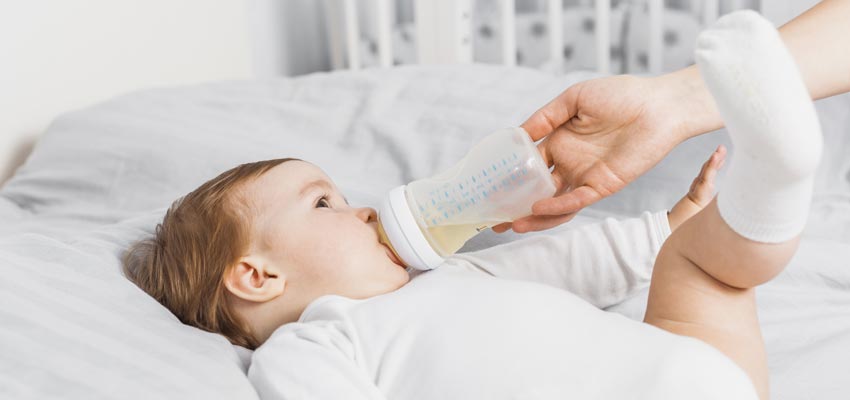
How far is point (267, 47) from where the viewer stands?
2.18 metres

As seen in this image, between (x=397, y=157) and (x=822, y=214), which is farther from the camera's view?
(x=397, y=157)

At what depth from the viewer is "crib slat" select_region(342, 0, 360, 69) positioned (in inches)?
78.7

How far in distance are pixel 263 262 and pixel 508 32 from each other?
3.27 ft

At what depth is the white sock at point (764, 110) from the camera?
2.39 ft

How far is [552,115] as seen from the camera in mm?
1150

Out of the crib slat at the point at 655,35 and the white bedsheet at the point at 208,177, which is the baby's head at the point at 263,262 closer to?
the white bedsheet at the point at 208,177

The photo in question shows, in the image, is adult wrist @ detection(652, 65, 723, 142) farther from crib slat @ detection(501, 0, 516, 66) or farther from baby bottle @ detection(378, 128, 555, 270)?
crib slat @ detection(501, 0, 516, 66)

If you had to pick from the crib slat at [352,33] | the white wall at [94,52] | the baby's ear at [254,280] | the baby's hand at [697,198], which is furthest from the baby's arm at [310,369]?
the crib slat at [352,33]

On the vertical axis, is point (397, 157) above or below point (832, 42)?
below

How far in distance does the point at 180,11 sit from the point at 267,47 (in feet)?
1.11

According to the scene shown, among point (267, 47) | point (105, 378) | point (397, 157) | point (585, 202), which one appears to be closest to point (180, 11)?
point (267, 47)

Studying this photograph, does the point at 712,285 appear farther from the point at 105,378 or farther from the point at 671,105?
the point at 105,378

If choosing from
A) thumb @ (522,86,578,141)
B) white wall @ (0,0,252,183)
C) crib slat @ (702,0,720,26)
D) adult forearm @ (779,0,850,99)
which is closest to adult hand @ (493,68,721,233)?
thumb @ (522,86,578,141)

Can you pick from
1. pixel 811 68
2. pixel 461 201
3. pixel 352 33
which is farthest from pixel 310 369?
pixel 352 33
